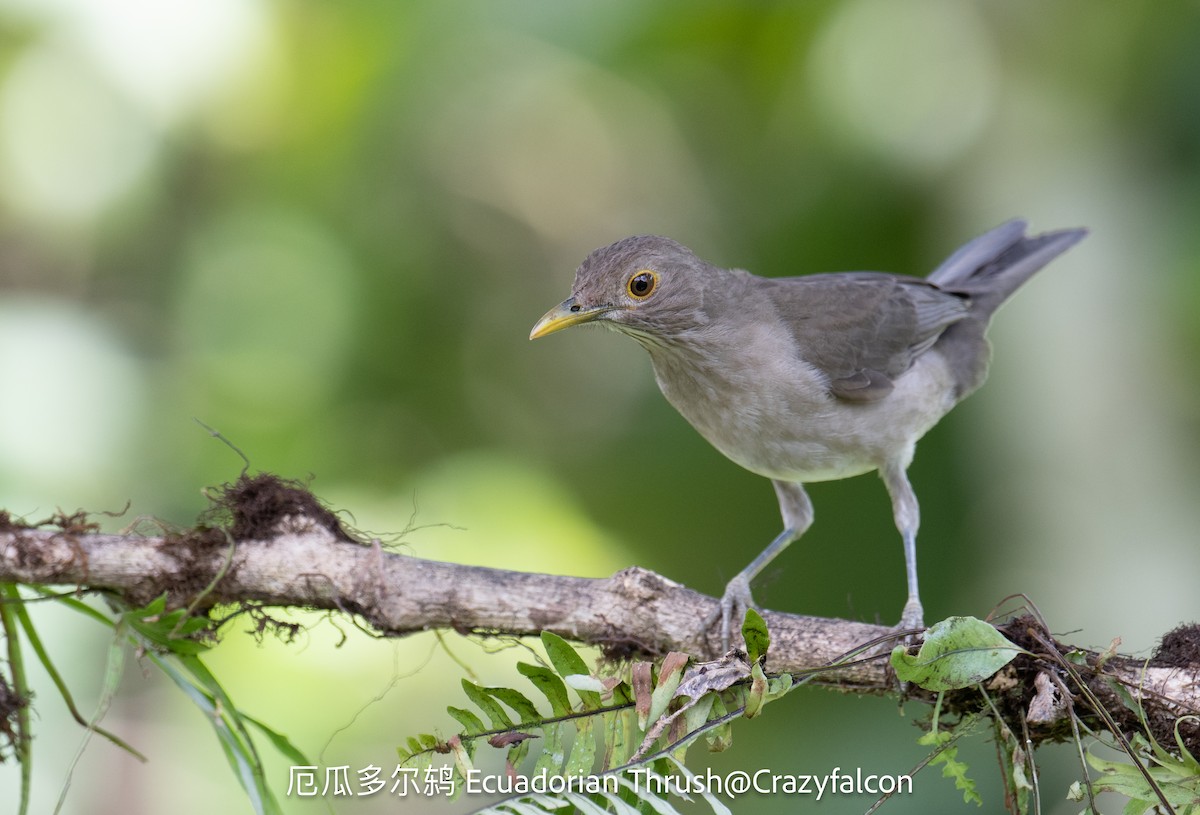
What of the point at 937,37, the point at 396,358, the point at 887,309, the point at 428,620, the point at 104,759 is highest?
the point at 937,37

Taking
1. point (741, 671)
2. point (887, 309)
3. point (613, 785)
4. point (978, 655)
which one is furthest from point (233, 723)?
point (887, 309)

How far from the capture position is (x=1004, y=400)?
633cm

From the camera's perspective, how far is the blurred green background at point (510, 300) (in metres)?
5.80

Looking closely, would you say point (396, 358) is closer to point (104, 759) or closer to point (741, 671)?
point (104, 759)

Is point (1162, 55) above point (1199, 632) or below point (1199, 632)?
above

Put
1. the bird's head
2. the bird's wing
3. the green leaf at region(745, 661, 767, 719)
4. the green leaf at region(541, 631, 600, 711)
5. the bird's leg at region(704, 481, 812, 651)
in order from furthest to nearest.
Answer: the bird's wing → the bird's head → the bird's leg at region(704, 481, 812, 651) → the green leaf at region(541, 631, 600, 711) → the green leaf at region(745, 661, 767, 719)

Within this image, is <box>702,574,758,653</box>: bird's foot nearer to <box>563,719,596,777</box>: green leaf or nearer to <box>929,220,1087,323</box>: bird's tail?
<box>563,719,596,777</box>: green leaf

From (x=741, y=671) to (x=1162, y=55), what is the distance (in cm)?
512

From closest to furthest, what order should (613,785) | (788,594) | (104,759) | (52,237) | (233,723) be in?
(613,785)
(233,723)
(104,759)
(788,594)
(52,237)

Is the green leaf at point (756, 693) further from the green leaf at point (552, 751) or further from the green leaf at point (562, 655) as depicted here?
the green leaf at point (552, 751)

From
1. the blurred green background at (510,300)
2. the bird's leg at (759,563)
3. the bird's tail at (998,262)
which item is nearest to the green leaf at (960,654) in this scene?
the bird's leg at (759,563)

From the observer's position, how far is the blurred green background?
5.80 meters

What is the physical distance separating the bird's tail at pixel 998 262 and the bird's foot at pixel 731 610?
2.16m

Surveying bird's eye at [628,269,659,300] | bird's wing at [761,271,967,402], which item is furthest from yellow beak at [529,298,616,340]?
bird's wing at [761,271,967,402]
